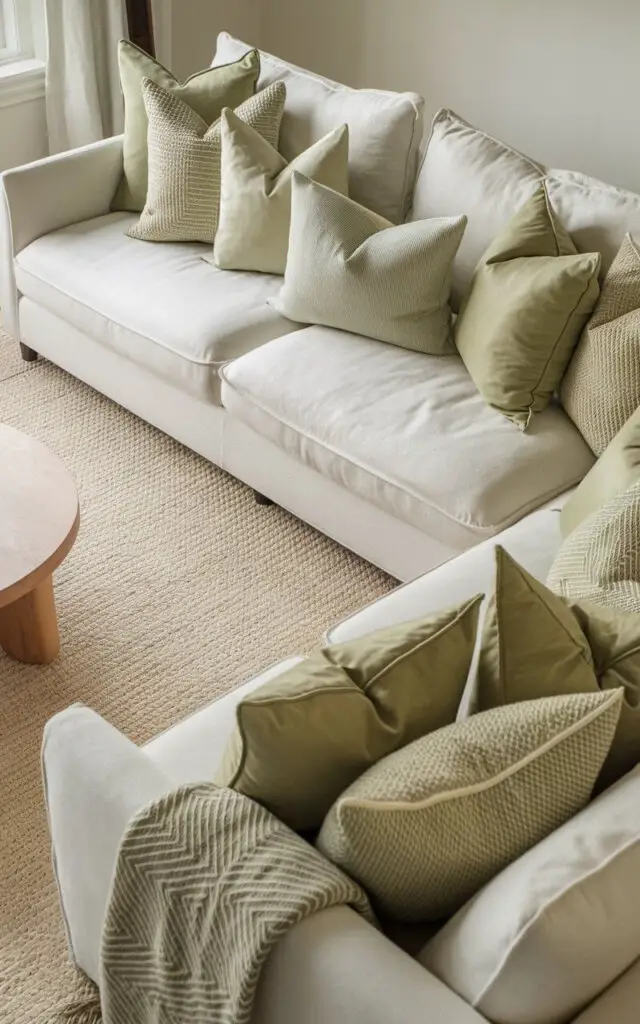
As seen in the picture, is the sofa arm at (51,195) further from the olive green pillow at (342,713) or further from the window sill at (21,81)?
the olive green pillow at (342,713)

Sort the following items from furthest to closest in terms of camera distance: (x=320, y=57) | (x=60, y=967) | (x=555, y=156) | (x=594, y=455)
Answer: (x=320, y=57) < (x=555, y=156) < (x=594, y=455) < (x=60, y=967)

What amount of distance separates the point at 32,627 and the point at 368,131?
1.51 metres

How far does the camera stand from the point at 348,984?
47.6 inches

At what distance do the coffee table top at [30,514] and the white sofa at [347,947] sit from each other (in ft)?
1.95

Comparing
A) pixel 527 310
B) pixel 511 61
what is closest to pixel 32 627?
pixel 527 310

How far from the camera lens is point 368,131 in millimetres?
2957

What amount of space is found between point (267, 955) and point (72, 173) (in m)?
2.51

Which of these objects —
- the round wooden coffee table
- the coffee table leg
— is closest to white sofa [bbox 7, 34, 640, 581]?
the round wooden coffee table

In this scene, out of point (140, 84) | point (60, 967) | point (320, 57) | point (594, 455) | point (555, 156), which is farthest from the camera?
point (320, 57)

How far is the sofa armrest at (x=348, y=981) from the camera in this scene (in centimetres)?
118

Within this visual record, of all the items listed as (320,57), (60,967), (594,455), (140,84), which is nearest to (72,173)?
(140,84)

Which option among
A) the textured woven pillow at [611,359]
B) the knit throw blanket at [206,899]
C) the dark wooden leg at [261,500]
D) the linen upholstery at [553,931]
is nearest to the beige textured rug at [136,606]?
the dark wooden leg at [261,500]

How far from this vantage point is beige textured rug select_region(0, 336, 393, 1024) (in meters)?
2.01

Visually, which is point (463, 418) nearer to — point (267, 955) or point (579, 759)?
point (579, 759)
